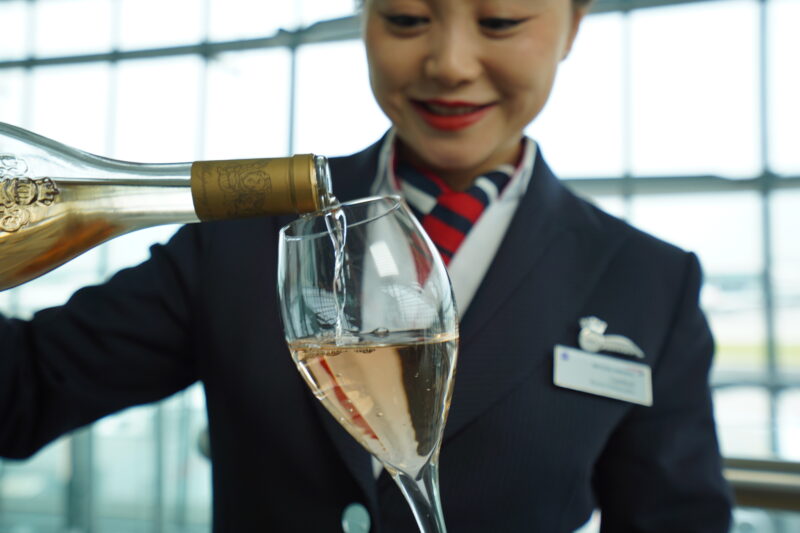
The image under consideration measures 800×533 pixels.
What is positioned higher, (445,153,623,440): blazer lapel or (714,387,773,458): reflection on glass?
(445,153,623,440): blazer lapel

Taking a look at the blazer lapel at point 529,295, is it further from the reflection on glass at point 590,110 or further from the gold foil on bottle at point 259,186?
the reflection on glass at point 590,110

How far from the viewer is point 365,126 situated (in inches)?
237

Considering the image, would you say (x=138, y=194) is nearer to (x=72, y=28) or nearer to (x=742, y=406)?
(x=742, y=406)

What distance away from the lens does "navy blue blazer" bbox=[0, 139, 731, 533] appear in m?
Result: 0.88

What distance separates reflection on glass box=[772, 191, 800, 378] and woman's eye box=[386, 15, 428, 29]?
5151mm

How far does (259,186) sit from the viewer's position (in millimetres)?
514

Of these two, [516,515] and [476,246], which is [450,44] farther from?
[516,515]

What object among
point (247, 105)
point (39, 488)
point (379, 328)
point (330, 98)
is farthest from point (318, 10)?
point (379, 328)

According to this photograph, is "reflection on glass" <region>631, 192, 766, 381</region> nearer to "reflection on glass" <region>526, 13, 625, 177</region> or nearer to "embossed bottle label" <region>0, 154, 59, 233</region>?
"reflection on glass" <region>526, 13, 625, 177</region>

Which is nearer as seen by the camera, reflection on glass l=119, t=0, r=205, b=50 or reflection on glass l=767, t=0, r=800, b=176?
reflection on glass l=767, t=0, r=800, b=176

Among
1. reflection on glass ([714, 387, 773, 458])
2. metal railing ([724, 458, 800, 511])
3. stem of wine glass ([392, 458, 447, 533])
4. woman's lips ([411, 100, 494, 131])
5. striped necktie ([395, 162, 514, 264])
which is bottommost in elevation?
reflection on glass ([714, 387, 773, 458])

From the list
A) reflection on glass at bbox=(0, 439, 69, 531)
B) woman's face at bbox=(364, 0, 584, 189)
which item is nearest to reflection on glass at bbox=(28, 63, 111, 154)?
reflection on glass at bbox=(0, 439, 69, 531)

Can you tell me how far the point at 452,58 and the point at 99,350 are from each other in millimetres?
538

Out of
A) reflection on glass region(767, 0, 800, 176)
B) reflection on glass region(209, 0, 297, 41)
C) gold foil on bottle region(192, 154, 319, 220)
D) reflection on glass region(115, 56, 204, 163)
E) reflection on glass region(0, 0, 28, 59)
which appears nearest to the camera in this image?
gold foil on bottle region(192, 154, 319, 220)
